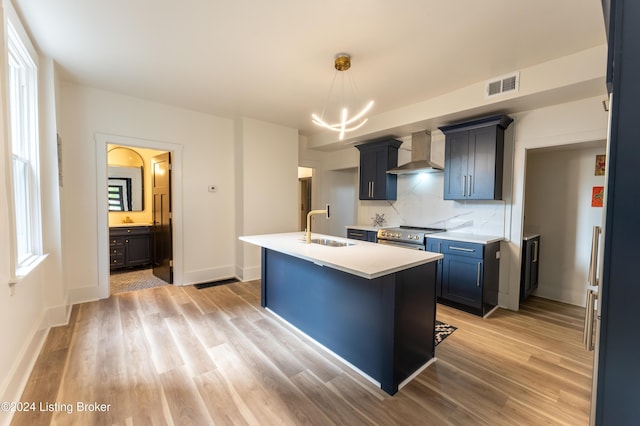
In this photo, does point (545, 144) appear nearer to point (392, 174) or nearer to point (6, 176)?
point (392, 174)

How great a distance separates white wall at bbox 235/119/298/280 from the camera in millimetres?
4449

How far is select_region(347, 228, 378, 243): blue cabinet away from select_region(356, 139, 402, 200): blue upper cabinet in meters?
0.60

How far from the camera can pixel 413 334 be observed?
208cm

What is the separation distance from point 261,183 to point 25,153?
8.85ft

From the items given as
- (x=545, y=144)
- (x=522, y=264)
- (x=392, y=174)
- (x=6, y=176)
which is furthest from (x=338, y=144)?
(x=6, y=176)

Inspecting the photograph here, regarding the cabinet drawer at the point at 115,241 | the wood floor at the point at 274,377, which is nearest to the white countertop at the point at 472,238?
the wood floor at the point at 274,377

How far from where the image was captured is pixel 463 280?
326 centimetres

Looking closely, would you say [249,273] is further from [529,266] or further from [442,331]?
[529,266]

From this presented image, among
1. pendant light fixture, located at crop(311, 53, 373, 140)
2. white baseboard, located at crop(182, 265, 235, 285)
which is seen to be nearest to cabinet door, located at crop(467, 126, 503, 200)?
pendant light fixture, located at crop(311, 53, 373, 140)

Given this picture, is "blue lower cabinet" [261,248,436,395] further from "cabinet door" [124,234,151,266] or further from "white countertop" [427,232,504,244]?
"cabinet door" [124,234,151,266]

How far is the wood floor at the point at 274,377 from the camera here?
1717 millimetres

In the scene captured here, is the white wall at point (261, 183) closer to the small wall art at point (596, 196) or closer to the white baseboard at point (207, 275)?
the white baseboard at point (207, 275)

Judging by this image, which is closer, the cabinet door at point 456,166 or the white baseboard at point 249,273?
the cabinet door at point 456,166

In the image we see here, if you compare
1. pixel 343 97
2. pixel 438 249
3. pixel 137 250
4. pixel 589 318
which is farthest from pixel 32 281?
pixel 438 249
